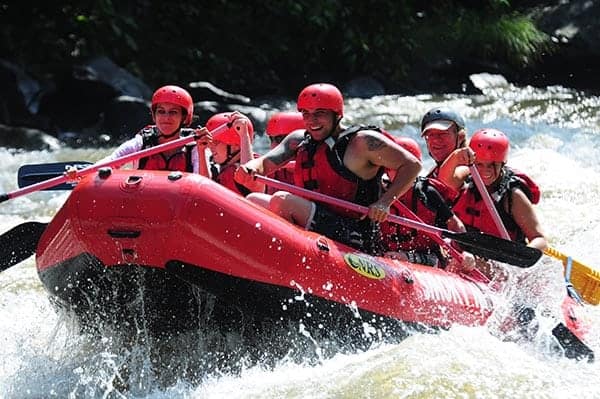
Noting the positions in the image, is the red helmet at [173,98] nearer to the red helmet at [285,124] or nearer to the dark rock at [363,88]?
the red helmet at [285,124]

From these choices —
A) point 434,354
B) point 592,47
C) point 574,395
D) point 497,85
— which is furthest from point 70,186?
point 592,47

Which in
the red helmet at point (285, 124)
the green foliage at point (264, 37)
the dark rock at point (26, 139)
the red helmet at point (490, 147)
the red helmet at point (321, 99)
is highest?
the red helmet at point (321, 99)

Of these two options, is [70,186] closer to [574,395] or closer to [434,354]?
[434,354]

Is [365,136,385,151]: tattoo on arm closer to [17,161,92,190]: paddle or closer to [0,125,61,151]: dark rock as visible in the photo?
[17,161,92,190]: paddle

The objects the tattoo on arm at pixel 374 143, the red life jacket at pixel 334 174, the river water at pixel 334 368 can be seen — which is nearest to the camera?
the river water at pixel 334 368

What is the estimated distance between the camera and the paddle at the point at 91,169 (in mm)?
5016

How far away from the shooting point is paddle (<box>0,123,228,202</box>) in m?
5.02

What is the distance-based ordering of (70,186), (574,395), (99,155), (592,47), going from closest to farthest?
(574,395)
(70,186)
(99,155)
(592,47)

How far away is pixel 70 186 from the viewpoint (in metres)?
5.79

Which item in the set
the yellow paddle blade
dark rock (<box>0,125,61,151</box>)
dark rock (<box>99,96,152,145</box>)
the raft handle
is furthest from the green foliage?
the raft handle

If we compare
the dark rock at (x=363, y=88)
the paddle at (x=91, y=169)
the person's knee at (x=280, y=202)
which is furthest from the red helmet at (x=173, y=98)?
the dark rock at (x=363, y=88)

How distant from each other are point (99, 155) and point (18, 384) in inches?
240

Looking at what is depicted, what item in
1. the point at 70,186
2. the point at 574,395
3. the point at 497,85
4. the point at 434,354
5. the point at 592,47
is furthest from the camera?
the point at 592,47

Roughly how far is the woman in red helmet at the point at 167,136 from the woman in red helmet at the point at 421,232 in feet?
3.96
